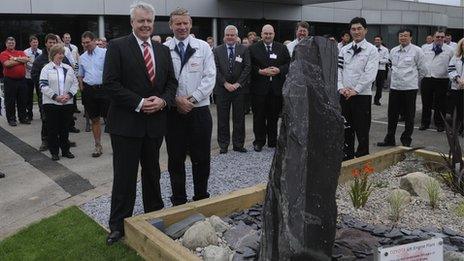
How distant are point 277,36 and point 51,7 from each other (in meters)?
11.2

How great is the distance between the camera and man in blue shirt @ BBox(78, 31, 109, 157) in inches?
352

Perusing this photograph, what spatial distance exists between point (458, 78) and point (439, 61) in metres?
1.43

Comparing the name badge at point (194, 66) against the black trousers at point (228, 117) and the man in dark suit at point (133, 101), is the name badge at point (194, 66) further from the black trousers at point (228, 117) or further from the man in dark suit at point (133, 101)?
the black trousers at point (228, 117)

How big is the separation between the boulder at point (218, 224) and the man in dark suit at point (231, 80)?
156 inches

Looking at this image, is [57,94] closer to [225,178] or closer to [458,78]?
[225,178]

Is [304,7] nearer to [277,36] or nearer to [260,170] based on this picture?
[277,36]

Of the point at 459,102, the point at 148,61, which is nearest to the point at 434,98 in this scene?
the point at 459,102

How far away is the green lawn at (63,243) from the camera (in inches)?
179

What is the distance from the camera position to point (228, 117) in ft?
28.7

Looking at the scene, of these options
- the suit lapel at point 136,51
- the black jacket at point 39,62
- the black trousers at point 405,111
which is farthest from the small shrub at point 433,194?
the black jacket at point 39,62

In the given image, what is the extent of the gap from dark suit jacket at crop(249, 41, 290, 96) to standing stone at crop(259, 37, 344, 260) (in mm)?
5239

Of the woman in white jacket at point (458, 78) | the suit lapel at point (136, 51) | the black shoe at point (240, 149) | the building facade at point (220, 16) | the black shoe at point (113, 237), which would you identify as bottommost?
the black shoe at point (113, 237)

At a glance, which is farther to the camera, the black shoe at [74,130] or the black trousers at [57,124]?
the black shoe at [74,130]

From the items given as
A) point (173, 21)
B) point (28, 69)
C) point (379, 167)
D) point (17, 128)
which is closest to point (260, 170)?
point (379, 167)
